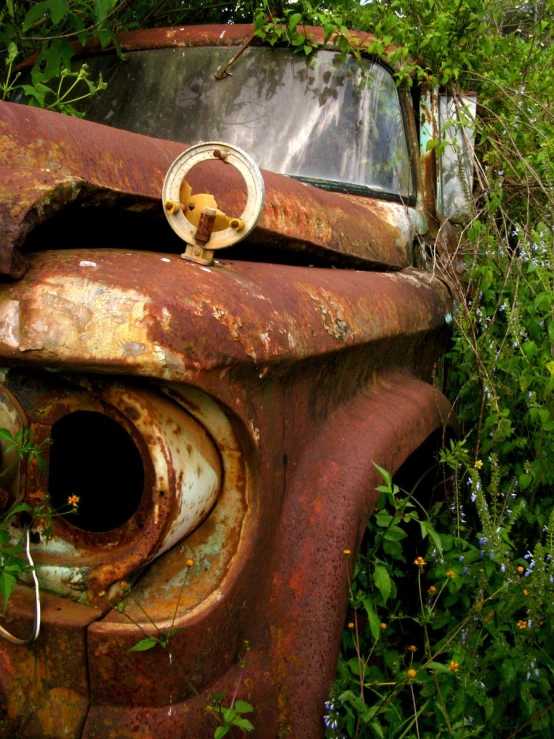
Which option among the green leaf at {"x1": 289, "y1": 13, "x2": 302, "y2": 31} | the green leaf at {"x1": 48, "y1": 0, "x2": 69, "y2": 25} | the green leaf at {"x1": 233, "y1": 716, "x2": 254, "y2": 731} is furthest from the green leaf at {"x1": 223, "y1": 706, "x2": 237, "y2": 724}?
the green leaf at {"x1": 48, "y1": 0, "x2": 69, "y2": 25}

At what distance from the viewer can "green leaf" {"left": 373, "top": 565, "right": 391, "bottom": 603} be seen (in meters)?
1.70

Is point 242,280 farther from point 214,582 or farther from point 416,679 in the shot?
point 416,679

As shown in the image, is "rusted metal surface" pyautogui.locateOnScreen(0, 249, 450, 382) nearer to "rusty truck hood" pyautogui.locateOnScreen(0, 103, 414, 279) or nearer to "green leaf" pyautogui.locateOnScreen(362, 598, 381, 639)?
"rusty truck hood" pyautogui.locateOnScreen(0, 103, 414, 279)

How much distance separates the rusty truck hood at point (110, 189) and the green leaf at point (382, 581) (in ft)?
2.47

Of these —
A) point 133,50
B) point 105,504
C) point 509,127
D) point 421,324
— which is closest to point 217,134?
point 133,50

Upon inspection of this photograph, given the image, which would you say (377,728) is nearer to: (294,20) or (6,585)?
(6,585)

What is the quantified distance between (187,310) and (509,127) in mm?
2511

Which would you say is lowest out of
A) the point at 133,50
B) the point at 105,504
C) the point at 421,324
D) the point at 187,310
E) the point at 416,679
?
the point at 416,679

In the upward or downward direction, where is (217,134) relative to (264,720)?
upward

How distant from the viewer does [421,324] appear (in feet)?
7.40

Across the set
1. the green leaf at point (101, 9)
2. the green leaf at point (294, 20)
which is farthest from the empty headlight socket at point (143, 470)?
the green leaf at point (101, 9)

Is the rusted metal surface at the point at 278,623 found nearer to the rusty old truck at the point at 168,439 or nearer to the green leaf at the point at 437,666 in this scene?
the rusty old truck at the point at 168,439

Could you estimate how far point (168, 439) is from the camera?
1170 millimetres

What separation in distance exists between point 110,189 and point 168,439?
0.50 meters
